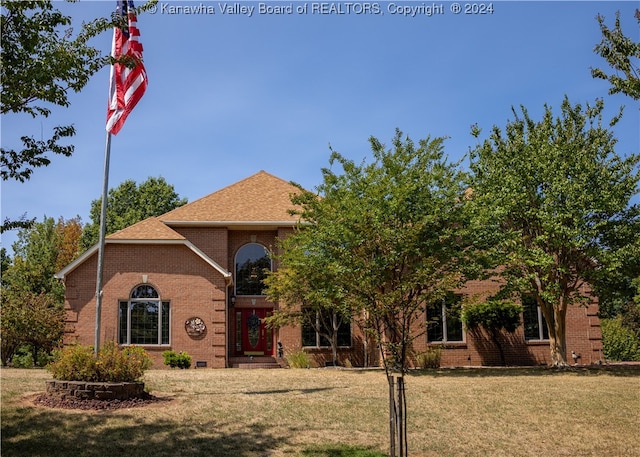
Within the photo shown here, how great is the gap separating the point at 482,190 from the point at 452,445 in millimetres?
11689

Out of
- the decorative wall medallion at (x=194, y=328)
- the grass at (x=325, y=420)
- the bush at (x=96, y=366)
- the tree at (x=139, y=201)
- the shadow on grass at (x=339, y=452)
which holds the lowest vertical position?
the shadow on grass at (x=339, y=452)

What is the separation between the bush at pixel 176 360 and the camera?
2164cm

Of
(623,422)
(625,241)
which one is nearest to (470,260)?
(625,241)

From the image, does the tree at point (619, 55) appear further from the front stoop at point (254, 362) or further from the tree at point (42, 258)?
the tree at point (42, 258)

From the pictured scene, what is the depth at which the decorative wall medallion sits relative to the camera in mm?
22594

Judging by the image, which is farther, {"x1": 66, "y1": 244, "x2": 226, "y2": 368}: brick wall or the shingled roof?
the shingled roof

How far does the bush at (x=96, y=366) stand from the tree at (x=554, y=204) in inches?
424

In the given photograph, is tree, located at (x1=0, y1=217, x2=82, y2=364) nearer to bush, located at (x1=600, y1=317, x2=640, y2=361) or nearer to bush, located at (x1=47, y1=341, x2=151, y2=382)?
bush, located at (x1=47, y1=341, x2=151, y2=382)

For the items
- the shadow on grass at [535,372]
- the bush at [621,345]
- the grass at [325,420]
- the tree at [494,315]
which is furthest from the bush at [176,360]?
the bush at [621,345]

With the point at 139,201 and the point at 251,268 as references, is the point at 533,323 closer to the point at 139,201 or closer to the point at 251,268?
the point at 251,268

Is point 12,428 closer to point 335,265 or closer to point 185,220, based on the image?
point 335,265

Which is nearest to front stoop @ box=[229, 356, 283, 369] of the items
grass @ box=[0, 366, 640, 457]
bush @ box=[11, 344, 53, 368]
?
bush @ box=[11, 344, 53, 368]

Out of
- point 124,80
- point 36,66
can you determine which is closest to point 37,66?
point 36,66

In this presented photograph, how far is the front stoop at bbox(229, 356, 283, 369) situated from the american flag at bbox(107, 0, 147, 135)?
A: 507 inches
